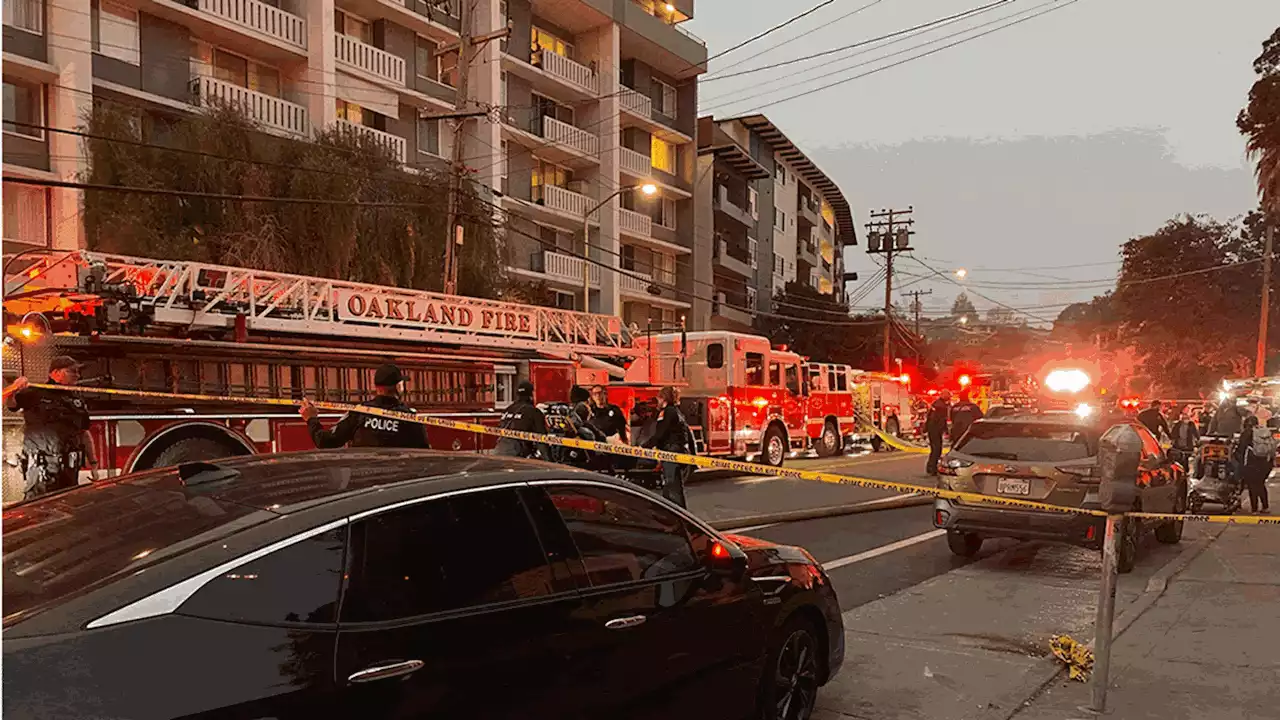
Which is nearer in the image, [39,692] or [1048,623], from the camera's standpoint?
[39,692]

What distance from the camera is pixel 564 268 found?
1251 inches

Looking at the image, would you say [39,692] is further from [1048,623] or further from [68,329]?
[68,329]

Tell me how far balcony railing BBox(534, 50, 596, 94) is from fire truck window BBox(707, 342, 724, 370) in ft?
53.6

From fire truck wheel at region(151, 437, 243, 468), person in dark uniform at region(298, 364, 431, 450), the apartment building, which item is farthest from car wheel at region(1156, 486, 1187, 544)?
the apartment building

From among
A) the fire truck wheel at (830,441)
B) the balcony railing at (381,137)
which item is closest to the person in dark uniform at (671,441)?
the fire truck wheel at (830,441)

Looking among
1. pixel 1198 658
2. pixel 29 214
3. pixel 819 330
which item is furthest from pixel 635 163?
pixel 1198 658

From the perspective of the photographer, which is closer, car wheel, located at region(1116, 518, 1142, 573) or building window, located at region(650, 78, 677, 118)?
car wheel, located at region(1116, 518, 1142, 573)

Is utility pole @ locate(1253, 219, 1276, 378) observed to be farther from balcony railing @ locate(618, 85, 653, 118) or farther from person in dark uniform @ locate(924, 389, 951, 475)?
person in dark uniform @ locate(924, 389, 951, 475)

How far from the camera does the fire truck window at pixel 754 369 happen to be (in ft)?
60.9

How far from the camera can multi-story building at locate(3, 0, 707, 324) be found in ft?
56.8

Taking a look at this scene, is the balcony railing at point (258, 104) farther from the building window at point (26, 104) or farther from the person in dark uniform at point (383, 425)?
the person in dark uniform at point (383, 425)

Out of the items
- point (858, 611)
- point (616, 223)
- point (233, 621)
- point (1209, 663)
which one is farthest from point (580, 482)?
point (616, 223)

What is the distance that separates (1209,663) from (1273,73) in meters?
30.7

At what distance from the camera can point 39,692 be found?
204cm
